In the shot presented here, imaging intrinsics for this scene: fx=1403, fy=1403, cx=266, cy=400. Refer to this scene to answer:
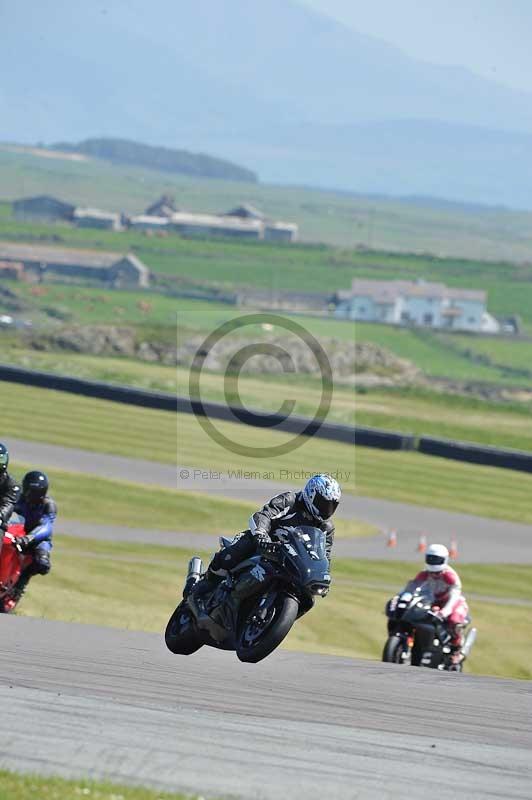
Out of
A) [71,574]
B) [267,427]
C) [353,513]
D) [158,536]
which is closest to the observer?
[71,574]

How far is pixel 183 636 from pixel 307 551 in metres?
1.87

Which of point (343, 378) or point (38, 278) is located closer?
point (343, 378)

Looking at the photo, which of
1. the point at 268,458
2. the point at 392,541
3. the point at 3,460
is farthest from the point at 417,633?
the point at 268,458

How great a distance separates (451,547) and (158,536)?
739 cm

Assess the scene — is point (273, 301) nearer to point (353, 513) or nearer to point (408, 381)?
point (408, 381)

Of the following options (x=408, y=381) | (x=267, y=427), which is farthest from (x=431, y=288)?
(x=267, y=427)

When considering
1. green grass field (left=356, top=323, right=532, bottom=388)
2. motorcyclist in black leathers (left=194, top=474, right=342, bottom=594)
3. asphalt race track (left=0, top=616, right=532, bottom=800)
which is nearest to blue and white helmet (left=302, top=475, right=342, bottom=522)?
motorcyclist in black leathers (left=194, top=474, right=342, bottom=594)

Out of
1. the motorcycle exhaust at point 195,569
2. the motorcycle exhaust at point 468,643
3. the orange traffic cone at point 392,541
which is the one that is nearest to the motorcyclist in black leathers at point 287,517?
the motorcycle exhaust at point 195,569

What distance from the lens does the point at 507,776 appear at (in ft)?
27.3

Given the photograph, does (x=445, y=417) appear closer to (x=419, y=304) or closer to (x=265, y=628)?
(x=265, y=628)

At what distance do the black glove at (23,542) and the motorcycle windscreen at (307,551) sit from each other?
6.16m

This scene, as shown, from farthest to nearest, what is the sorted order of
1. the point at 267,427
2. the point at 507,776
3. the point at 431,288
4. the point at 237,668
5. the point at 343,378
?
the point at 431,288
the point at 343,378
the point at 267,427
the point at 237,668
the point at 507,776

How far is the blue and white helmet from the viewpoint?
1171 centimetres

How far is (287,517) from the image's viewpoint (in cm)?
1191
